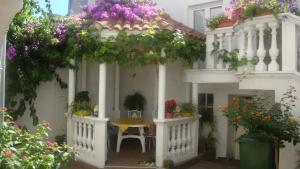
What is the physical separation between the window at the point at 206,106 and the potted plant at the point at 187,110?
125cm

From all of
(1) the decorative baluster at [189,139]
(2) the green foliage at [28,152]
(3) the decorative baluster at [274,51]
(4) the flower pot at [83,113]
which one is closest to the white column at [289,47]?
(3) the decorative baluster at [274,51]

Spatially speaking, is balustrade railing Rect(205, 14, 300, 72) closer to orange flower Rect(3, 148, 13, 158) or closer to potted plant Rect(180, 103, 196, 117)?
potted plant Rect(180, 103, 196, 117)

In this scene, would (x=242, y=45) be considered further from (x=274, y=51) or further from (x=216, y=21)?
(x=216, y=21)

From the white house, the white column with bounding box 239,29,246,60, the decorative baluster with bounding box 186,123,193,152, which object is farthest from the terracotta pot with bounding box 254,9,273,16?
the decorative baluster with bounding box 186,123,193,152

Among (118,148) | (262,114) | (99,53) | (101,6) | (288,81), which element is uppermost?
(101,6)

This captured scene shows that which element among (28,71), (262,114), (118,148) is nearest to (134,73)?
(118,148)

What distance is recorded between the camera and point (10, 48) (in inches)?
316

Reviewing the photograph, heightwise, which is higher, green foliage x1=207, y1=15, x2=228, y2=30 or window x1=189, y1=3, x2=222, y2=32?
window x1=189, y1=3, x2=222, y2=32

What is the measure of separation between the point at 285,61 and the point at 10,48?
6105 mm

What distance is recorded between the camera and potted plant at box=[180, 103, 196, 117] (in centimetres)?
880

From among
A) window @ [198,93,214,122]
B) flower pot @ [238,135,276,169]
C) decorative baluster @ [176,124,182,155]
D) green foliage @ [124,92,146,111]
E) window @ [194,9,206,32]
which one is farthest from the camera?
green foliage @ [124,92,146,111]

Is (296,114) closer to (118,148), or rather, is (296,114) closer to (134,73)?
(118,148)

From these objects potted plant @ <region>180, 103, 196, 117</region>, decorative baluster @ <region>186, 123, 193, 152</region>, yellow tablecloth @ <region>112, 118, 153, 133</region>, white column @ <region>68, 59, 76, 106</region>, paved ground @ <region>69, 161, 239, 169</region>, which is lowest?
paved ground @ <region>69, 161, 239, 169</region>

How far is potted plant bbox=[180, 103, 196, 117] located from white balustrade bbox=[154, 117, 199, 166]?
0.43 feet
